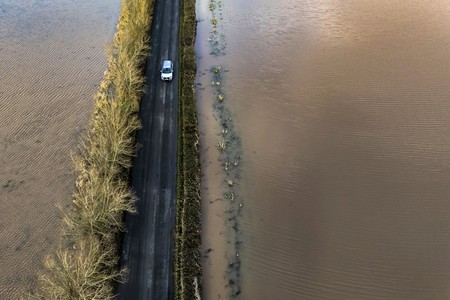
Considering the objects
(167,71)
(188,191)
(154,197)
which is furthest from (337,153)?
(167,71)

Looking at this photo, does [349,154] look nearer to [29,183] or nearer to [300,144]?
[300,144]

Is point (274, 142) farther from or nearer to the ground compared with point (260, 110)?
nearer to the ground

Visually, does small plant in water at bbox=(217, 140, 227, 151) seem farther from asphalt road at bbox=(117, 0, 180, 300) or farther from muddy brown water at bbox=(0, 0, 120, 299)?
muddy brown water at bbox=(0, 0, 120, 299)

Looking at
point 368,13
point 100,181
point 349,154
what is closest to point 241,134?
point 349,154

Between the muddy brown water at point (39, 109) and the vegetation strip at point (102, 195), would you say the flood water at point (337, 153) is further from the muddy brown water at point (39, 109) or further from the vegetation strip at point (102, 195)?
the muddy brown water at point (39, 109)

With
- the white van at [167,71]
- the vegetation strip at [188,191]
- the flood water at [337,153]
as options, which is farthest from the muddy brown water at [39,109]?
the flood water at [337,153]

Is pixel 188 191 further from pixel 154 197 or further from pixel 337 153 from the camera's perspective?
pixel 337 153
